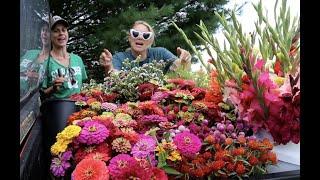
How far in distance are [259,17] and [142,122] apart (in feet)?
2.04

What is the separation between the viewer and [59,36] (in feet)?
12.0

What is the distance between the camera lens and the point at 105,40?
8523 mm

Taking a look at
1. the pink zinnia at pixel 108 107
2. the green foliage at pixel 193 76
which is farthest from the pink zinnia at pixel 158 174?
Result: the green foliage at pixel 193 76

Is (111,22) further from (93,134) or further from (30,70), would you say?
(93,134)

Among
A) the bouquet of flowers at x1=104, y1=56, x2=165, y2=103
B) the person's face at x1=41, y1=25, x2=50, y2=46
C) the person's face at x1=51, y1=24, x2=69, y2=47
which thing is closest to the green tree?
the person's face at x1=51, y1=24, x2=69, y2=47

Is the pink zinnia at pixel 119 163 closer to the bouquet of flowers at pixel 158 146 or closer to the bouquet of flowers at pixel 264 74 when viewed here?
the bouquet of flowers at pixel 158 146

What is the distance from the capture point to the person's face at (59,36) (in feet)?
11.9

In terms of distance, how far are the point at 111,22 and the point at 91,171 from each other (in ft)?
23.8

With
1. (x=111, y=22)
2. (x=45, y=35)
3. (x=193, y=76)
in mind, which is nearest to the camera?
Result: (x=193, y=76)

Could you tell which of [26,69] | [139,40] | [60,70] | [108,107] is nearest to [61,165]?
[26,69]

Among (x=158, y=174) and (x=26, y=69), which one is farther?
(x=26, y=69)

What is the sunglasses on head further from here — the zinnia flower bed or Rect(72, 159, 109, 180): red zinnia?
Rect(72, 159, 109, 180): red zinnia
